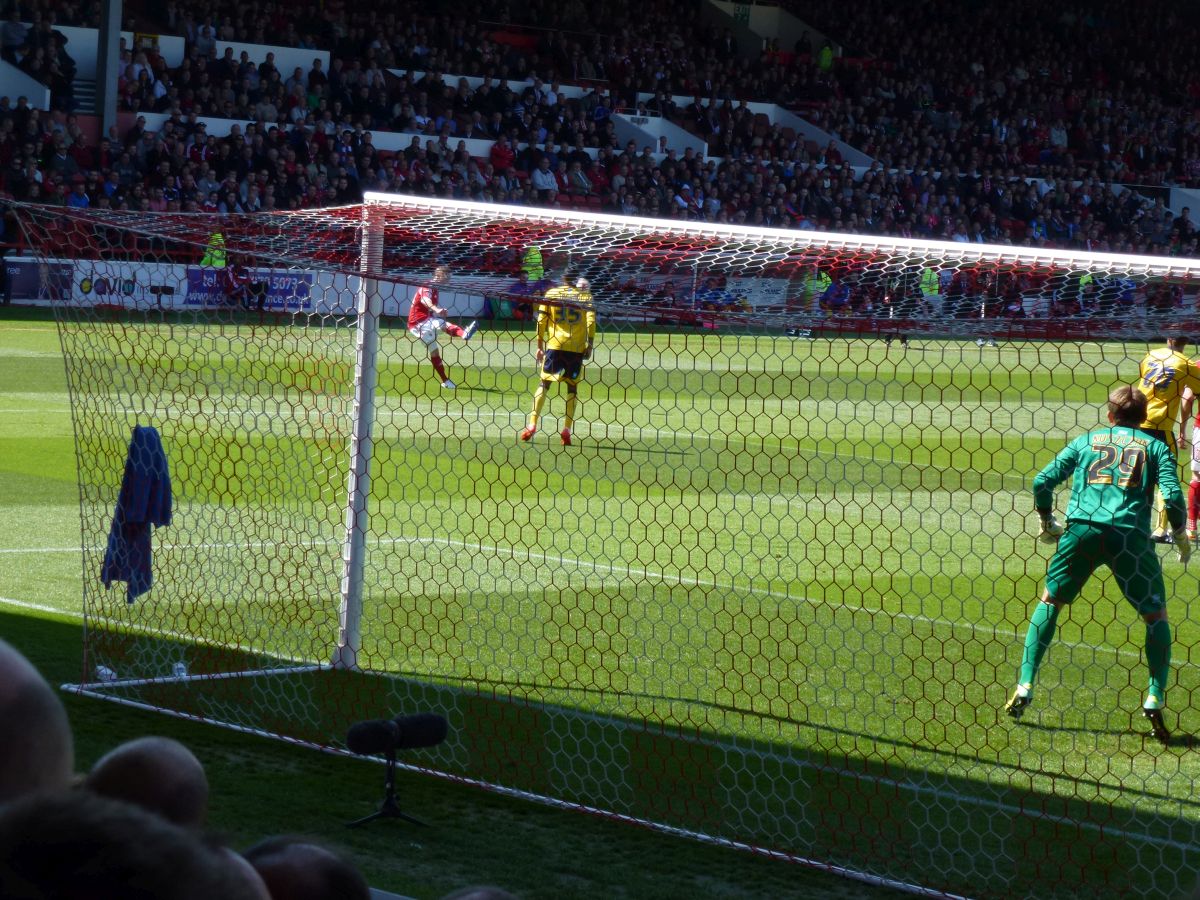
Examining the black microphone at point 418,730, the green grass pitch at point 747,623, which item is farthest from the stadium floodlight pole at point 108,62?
the black microphone at point 418,730

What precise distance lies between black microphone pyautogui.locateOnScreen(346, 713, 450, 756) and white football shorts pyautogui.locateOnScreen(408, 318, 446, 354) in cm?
578

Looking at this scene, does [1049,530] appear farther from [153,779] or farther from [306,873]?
[306,873]

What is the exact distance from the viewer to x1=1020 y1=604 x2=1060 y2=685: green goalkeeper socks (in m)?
7.45

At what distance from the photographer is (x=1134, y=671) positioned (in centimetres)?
889

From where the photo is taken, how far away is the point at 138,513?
760 centimetres

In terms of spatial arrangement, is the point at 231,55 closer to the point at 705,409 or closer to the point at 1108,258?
the point at 705,409

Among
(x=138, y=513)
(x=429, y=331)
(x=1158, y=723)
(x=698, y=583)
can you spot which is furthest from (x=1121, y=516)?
(x=429, y=331)

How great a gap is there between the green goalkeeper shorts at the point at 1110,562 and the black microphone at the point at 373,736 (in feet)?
11.2

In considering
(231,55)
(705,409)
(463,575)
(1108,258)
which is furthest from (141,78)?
(1108,258)

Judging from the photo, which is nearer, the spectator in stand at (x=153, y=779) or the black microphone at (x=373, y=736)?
the spectator in stand at (x=153, y=779)

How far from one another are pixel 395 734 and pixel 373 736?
74 mm

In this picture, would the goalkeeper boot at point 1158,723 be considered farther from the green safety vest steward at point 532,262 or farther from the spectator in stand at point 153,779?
the green safety vest steward at point 532,262

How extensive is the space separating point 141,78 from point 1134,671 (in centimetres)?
2867

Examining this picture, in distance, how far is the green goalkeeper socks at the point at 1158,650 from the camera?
7.22m
